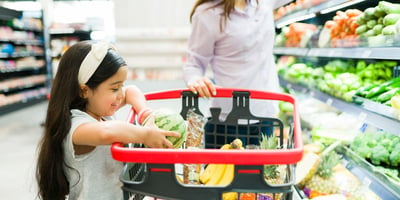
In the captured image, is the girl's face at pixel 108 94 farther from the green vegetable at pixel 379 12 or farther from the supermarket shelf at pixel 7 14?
the supermarket shelf at pixel 7 14

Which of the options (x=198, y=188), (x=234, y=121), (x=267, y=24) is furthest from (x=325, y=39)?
(x=198, y=188)

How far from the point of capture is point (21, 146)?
16.8 ft

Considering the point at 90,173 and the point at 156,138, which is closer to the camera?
the point at 156,138

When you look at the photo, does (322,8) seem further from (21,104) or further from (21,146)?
(21,104)

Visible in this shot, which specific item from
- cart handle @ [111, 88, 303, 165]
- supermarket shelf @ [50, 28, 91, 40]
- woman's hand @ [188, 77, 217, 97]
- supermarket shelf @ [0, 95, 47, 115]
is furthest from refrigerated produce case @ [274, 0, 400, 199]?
supermarket shelf @ [50, 28, 91, 40]

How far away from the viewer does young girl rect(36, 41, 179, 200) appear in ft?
4.05

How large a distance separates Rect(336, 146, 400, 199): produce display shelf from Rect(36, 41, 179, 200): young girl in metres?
1.23

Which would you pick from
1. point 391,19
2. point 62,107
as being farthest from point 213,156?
point 391,19

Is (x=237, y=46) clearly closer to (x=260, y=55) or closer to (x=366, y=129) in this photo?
(x=260, y=55)

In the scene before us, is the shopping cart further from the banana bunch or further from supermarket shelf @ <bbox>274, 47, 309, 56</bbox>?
supermarket shelf @ <bbox>274, 47, 309, 56</bbox>

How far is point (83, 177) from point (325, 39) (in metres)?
2.39

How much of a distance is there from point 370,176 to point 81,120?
1.51 m

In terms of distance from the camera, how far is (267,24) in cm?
182

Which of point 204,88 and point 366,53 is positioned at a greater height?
point 366,53
